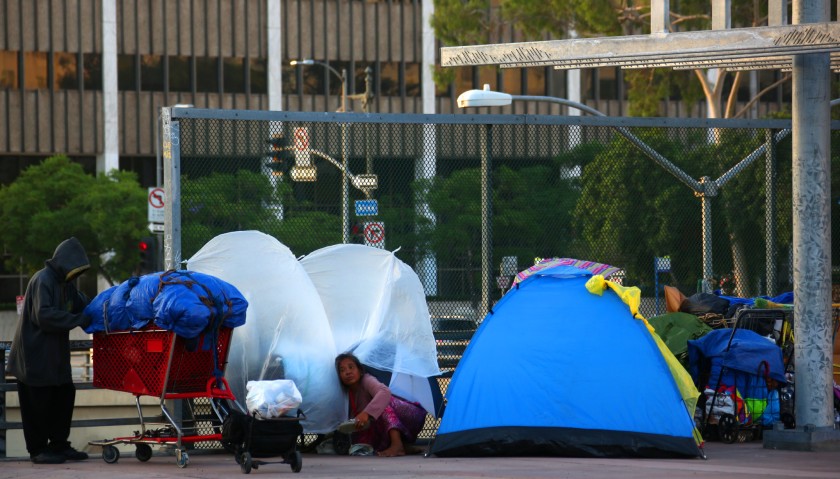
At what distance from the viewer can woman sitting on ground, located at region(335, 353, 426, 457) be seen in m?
10.7

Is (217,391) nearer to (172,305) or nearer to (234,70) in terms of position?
(172,305)

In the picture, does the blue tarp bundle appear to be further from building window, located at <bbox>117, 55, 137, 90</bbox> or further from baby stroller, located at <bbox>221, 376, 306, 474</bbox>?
building window, located at <bbox>117, 55, 137, 90</bbox>

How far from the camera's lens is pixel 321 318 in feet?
35.7

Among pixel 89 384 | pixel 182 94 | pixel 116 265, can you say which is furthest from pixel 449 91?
pixel 89 384

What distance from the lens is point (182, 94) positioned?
5206 centimetres

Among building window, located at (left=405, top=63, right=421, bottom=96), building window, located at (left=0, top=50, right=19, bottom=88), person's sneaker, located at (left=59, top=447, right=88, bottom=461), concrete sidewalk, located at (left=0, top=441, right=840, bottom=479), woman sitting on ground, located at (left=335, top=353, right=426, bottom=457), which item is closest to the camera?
concrete sidewalk, located at (left=0, top=441, right=840, bottom=479)

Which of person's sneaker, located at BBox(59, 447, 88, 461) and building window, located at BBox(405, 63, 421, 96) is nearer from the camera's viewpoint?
person's sneaker, located at BBox(59, 447, 88, 461)

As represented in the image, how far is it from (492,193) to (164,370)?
3613 mm

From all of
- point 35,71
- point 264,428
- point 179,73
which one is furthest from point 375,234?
point 179,73

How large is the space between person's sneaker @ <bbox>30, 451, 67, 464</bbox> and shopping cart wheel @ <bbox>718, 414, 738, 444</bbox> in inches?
215

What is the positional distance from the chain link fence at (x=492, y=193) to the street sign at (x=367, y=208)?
0.04 ft

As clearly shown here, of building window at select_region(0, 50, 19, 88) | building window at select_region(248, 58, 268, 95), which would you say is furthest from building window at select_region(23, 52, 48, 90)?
building window at select_region(248, 58, 268, 95)

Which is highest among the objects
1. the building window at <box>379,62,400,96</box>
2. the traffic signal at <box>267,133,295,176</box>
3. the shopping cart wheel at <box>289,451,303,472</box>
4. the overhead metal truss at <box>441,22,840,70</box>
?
the building window at <box>379,62,400,96</box>

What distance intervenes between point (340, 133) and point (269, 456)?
329 cm
